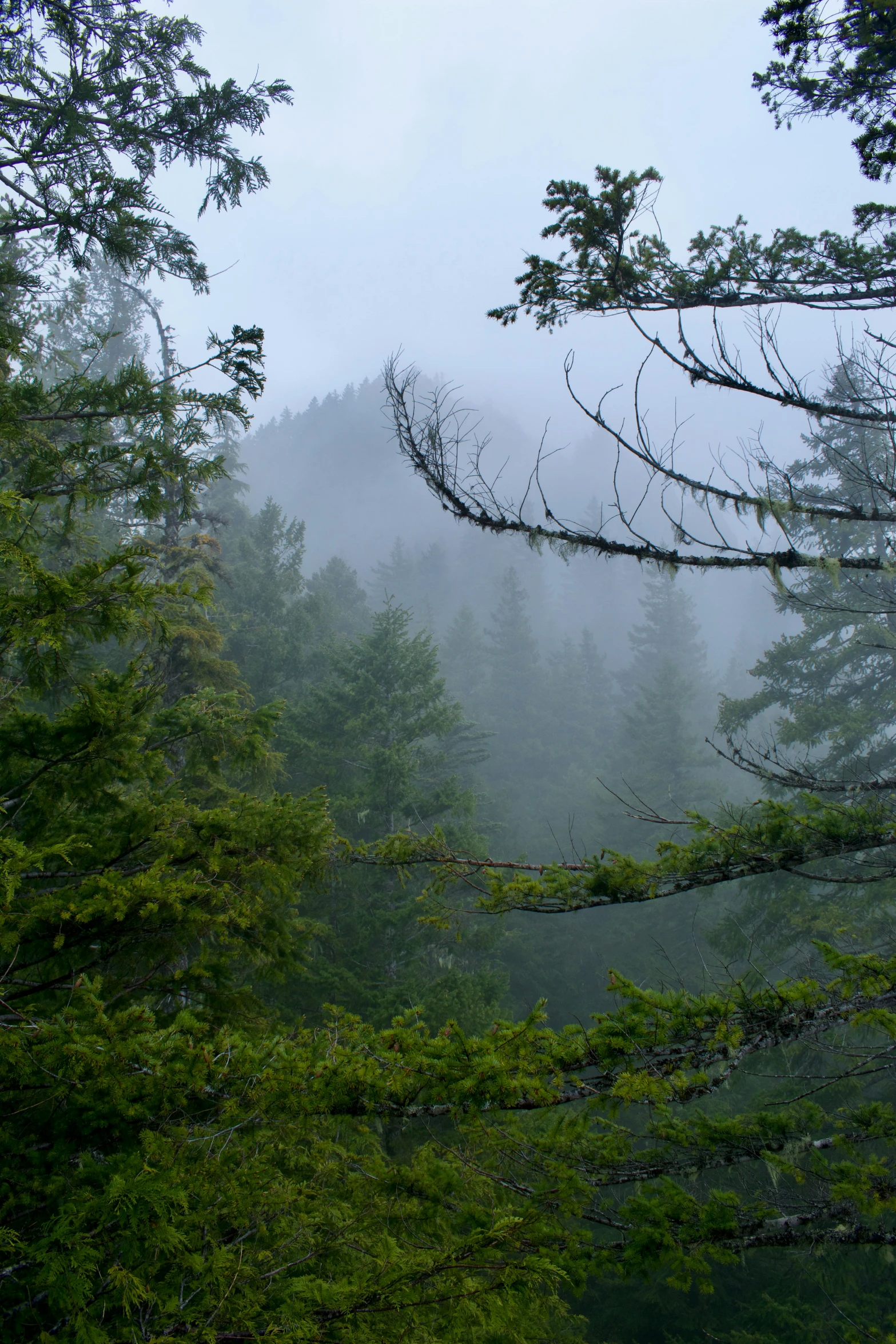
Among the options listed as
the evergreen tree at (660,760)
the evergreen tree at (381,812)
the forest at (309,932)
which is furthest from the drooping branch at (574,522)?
the evergreen tree at (660,760)

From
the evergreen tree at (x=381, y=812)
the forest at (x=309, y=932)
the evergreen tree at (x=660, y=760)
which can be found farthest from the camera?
the evergreen tree at (x=660, y=760)

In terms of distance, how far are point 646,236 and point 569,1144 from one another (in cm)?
584

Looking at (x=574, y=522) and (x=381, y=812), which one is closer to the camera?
(x=574, y=522)

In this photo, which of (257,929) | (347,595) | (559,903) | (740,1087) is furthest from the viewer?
(347,595)

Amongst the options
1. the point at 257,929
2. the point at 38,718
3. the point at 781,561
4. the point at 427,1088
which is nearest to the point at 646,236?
the point at 781,561

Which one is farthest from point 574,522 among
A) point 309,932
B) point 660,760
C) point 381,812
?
point 660,760

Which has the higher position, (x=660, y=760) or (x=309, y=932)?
(x=660, y=760)

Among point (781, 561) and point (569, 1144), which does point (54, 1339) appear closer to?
point (569, 1144)

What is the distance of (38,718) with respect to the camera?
395 centimetres

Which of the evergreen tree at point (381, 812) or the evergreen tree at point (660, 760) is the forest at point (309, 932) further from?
the evergreen tree at point (660, 760)

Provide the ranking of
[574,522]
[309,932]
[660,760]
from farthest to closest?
[660,760], [309,932], [574,522]

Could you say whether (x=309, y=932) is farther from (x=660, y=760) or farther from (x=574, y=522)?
(x=660, y=760)

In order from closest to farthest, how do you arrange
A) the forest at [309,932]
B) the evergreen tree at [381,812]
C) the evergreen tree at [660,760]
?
1. the forest at [309,932]
2. the evergreen tree at [381,812]
3. the evergreen tree at [660,760]

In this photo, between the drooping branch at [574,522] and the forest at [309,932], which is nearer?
the forest at [309,932]
